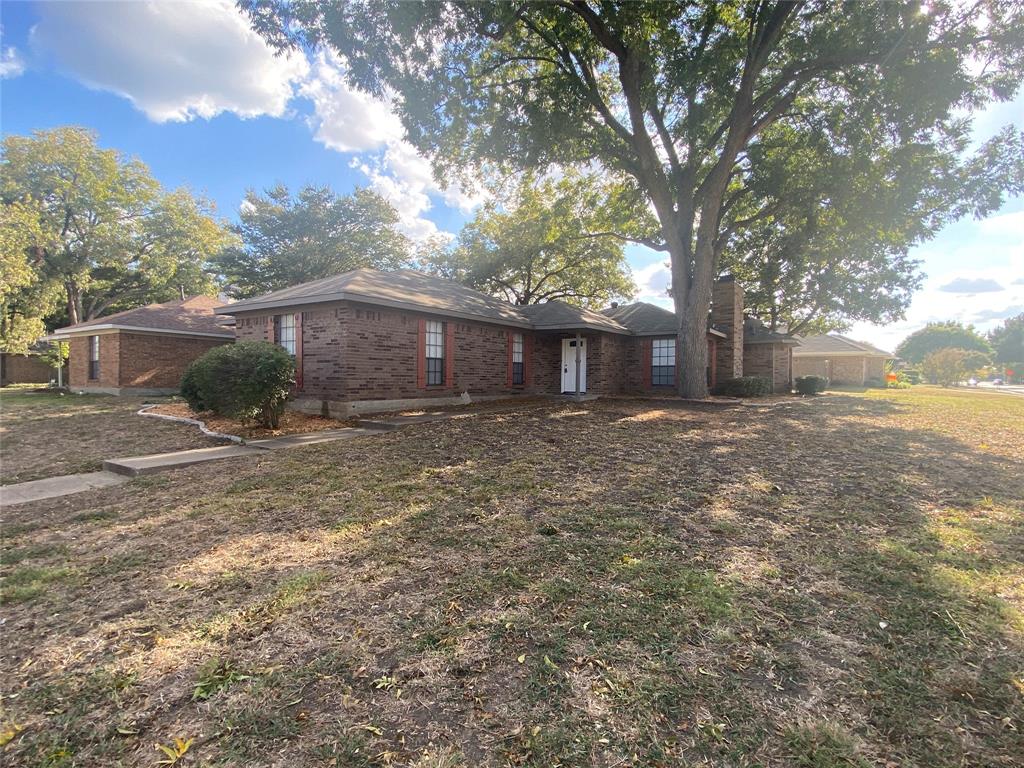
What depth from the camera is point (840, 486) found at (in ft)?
17.1

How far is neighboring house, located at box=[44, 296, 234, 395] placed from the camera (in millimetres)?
16797

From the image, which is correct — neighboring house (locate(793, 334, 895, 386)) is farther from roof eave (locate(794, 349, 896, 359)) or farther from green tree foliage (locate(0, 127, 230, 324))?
green tree foliage (locate(0, 127, 230, 324))

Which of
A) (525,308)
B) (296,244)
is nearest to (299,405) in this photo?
(525,308)

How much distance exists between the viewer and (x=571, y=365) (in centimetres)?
1689

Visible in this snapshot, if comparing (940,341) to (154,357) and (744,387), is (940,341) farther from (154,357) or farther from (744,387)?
(154,357)

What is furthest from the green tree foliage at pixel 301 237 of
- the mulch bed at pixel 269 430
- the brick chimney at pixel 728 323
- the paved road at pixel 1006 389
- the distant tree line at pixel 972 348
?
the distant tree line at pixel 972 348

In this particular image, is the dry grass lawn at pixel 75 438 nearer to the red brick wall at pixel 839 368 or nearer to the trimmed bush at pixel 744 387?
the trimmed bush at pixel 744 387

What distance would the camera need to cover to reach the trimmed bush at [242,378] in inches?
333

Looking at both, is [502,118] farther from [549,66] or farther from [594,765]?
[594,765]

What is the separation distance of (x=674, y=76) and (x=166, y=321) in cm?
1973

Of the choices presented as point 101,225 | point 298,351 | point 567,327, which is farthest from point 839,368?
point 101,225

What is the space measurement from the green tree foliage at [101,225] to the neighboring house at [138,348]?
8130mm

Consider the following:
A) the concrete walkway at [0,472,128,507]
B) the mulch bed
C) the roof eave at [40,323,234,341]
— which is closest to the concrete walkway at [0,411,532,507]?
the concrete walkway at [0,472,128,507]

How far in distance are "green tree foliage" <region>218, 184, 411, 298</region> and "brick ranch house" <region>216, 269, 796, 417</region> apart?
1554 centimetres
